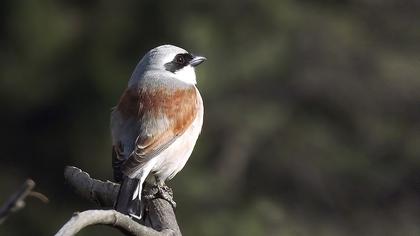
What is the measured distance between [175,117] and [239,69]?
11.4 metres

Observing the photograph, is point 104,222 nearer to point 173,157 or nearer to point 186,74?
point 173,157

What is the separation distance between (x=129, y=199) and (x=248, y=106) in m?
13.9

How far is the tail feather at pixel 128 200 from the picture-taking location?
5703 mm

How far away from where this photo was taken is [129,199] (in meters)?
5.82

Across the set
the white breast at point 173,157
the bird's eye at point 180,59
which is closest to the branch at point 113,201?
the white breast at point 173,157

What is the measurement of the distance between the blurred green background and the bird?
568cm

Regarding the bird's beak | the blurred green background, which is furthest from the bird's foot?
the blurred green background

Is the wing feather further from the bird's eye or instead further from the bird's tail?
the bird's eye

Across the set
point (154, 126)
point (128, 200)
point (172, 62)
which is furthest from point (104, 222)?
point (172, 62)

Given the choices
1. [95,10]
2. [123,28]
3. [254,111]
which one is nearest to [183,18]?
[123,28]

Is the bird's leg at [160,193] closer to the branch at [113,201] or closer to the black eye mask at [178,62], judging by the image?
the branch at [113,201]

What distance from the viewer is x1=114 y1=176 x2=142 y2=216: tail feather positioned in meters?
5.70

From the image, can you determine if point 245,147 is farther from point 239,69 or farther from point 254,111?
point 239,69

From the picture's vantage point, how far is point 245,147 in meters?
19.8
